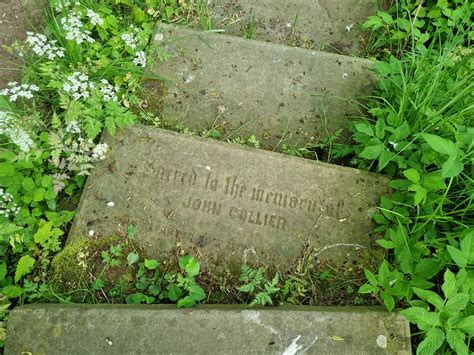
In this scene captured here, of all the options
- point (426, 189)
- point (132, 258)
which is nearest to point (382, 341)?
point (426, 189)

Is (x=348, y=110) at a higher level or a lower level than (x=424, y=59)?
lower

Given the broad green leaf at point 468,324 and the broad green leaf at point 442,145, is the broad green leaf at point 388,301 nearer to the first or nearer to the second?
the broad green leaf at point 468,324

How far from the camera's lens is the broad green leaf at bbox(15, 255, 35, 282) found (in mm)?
2059

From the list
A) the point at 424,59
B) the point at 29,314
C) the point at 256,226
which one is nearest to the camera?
the point at 29,314

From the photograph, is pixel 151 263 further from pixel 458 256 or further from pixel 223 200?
pixel 458 256

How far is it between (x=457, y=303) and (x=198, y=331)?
110 cm

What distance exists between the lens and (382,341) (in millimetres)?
1822

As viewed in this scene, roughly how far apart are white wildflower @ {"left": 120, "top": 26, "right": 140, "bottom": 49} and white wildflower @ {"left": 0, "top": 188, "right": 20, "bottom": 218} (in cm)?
110

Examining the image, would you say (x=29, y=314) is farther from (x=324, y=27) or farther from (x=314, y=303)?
(x=324, y=27)

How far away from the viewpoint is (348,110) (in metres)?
2.62

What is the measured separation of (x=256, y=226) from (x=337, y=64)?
1272 millimetres

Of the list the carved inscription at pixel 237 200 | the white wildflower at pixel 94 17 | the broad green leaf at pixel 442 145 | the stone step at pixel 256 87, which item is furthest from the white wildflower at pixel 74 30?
the broad green leaf at pixel 442 145

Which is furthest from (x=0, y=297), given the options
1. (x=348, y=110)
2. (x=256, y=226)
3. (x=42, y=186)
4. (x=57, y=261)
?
(x=348, y=110)

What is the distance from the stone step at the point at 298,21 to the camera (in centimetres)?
301
